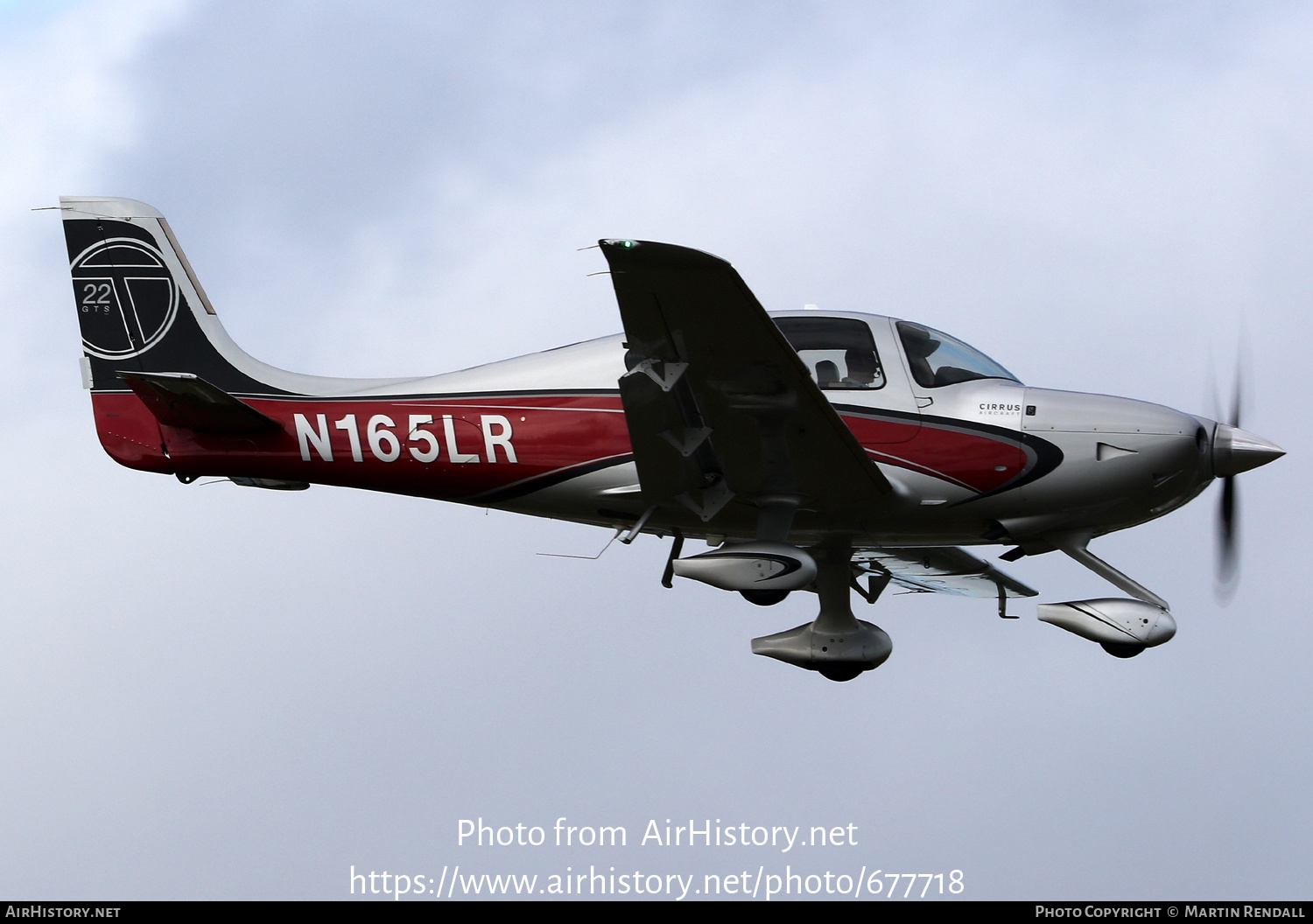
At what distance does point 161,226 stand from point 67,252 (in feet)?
2.85

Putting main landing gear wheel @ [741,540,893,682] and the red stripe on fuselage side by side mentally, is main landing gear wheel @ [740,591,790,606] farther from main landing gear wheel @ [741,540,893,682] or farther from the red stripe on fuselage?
the red stripe on fuselage

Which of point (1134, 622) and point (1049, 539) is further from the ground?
point (1049, 539)

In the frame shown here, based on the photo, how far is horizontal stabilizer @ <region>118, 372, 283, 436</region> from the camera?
37.3 ft

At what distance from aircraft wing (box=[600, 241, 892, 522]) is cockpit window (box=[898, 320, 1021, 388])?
1.05m

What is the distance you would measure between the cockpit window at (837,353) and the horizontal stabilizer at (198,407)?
449 centimetres

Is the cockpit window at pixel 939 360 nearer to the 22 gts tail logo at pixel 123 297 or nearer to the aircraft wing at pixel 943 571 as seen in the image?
the aircraft wing at pixel 943 571

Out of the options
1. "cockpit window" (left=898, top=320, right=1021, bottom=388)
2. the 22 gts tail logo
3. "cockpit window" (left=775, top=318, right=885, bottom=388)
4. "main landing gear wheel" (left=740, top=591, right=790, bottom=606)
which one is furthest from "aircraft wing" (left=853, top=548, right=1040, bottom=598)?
the 22 gts tail logo

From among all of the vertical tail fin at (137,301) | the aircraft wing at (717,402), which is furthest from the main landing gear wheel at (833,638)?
the vertical tail fin at (137,301)

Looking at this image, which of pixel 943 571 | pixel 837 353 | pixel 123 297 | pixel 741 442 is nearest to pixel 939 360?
pixel 837 353

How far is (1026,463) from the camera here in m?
10.9

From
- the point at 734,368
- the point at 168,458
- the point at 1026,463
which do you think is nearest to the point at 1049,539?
the point at 1026,463

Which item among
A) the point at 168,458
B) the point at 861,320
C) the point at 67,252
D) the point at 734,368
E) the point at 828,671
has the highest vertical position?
the point at 67,252
